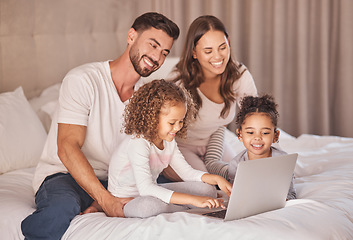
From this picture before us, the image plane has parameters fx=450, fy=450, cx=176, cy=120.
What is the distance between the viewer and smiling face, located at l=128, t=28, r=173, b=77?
212 cm

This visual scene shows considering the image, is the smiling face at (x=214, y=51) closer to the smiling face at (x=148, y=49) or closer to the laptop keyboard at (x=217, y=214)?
the smiling face at (x=148, y=49)

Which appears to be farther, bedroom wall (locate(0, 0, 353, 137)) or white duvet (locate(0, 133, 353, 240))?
bedroom wall (locate(0, 0, 353, 137))

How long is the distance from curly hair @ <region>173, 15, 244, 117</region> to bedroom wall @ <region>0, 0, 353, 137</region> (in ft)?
3.36

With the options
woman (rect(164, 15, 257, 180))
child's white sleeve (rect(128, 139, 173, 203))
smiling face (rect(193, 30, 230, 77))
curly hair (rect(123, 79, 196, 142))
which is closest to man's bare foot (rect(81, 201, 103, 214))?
child's white sleeve (rect(128, 139, 173, 203))

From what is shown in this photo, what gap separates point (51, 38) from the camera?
3062 millimetres

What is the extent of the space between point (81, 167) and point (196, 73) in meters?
0.94

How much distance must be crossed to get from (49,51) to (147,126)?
153cm

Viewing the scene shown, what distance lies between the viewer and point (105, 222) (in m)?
1.62

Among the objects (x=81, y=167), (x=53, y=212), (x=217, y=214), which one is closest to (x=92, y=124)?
(x=81, y=167)

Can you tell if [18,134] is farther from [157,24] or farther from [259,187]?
[259,187]

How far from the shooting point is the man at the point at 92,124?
6.08 ft

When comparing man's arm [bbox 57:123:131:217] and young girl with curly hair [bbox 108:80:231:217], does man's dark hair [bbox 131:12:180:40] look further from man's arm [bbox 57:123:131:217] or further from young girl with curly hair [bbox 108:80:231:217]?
man's arm [bbox 57:123:131:217]

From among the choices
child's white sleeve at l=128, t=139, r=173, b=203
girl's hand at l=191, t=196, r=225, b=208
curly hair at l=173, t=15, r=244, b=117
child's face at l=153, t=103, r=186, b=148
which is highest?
curly hair at l=173, t=15, r=244, b=117

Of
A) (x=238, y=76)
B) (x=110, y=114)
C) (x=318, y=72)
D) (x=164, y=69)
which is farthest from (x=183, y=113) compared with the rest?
(x=318, y=72)
